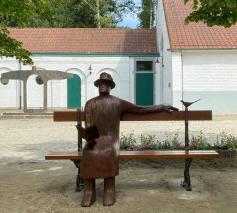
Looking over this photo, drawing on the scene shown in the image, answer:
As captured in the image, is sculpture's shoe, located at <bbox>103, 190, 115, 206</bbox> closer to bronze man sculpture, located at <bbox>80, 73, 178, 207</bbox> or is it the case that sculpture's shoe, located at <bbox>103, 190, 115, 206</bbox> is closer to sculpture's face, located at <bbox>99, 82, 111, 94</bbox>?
bronze man sculpture, located at <bbox>80, 73, 178, 207</bbox>

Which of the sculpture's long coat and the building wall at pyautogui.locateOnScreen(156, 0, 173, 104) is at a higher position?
the building wall at pyautogui.locateOnScreen(156, 0, 173, 104)

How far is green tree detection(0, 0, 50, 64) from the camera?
23.0ft

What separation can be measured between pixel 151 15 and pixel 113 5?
437cm

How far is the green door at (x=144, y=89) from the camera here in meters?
32.0

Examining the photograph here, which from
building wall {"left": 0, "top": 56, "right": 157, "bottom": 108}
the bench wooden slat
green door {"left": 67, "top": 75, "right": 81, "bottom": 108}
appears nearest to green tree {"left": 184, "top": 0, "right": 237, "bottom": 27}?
the bench wooden slat

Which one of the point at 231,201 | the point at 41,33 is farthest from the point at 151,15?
the point at 231,201

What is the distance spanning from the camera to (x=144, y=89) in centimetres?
3200

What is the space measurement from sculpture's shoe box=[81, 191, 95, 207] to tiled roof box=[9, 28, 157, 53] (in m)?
26.5

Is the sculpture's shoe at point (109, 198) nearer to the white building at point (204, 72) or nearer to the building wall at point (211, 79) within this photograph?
the white building at point (204, 72)

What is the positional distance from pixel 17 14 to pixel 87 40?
26.6m

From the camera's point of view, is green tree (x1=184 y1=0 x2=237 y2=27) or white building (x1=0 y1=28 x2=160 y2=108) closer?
green tree (x1=184 y1=0 x2=237 y2=27)

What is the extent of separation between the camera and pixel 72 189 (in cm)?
690

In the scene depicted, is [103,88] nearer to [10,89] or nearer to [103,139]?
[103,139]

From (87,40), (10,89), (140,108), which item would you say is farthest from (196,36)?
(140,108)
